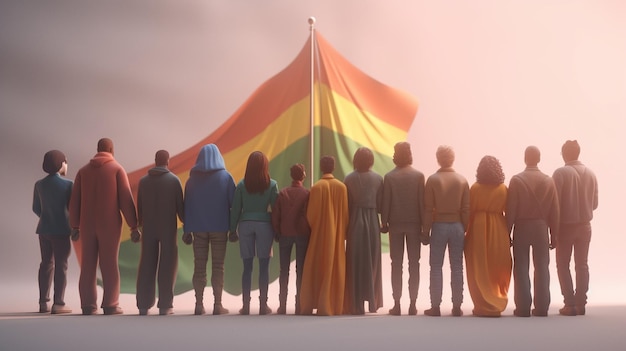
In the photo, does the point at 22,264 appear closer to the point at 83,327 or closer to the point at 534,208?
the point at 83,327

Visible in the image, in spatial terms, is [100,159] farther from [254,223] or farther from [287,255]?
→ [287,255]

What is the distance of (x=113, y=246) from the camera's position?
24.4 ft

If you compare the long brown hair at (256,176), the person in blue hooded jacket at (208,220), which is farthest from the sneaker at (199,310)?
the long brown hair at (256,176)

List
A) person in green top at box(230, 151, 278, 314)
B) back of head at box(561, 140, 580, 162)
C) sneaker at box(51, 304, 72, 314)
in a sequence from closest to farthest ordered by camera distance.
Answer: person in green top at box(230, 151, 278, 314) → back of head at box(561, 140, 580, 162) → sneaker at box(51, 304, 72, 314)

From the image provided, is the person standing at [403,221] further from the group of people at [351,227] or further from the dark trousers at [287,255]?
the dark trousers at [287,255]

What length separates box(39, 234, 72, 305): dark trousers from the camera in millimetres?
7754

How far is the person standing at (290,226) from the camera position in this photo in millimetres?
7215

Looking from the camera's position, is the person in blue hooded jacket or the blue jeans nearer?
the blue jeans

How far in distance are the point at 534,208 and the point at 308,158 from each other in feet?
8.66

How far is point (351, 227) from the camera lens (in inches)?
285

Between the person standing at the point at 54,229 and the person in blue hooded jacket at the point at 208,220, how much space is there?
1.29 m

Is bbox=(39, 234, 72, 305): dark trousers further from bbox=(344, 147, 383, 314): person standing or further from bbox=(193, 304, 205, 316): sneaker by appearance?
bbox=(344, 147, 383, 314): person standing

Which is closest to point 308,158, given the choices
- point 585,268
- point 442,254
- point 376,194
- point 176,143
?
point 376,194

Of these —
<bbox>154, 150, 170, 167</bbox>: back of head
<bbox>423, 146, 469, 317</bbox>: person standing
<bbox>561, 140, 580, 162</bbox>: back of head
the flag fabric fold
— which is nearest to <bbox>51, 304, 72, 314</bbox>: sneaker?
the flag fabric fold
